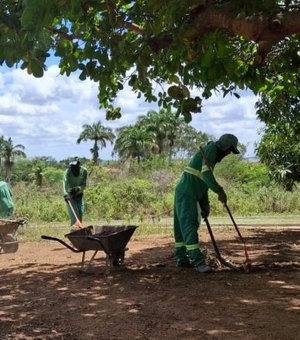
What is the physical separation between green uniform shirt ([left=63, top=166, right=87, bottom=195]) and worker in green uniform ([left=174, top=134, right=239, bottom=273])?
3466 millimetres

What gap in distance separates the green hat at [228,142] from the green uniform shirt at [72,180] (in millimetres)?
4050

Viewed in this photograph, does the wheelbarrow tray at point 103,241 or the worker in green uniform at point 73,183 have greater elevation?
the worker in green uniform at point 73,183

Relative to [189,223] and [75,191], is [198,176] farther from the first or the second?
[75,191]

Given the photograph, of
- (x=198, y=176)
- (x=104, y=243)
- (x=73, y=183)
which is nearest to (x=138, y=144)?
(x=73, y=183)

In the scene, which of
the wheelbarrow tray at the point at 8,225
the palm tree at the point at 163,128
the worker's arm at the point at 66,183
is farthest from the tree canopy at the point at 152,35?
the palm tree at the point at 163,128

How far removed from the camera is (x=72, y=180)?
36.7 feet

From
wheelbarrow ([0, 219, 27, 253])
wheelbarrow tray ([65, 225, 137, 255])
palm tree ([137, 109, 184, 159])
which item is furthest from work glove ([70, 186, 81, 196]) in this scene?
palm tree ([137, 109, 184, 159])

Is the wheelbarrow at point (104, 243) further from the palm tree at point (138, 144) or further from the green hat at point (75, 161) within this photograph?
the palm tree at point (138, 144)

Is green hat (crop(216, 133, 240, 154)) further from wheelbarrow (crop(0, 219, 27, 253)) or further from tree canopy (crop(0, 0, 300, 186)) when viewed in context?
wheelbarrow (crop(0, 219, 27, 253))

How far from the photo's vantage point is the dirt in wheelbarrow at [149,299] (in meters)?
5.25

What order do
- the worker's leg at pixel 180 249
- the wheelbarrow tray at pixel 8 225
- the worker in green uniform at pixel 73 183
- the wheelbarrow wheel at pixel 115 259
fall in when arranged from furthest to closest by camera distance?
the worker in green uniform at pixel 73 183 < the wheelbarrow tray at pixel 8 225 < the worker's leg at pixel 180 249 < the wheelbarrow wheel at pixel 115 259

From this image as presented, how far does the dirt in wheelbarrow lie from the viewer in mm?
5254

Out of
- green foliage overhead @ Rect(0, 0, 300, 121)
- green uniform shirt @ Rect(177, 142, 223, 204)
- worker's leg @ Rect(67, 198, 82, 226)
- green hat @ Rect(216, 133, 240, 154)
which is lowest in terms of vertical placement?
worker's leg @ Rect(67, 198, 82, 226)

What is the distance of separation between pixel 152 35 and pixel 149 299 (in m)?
3.04
